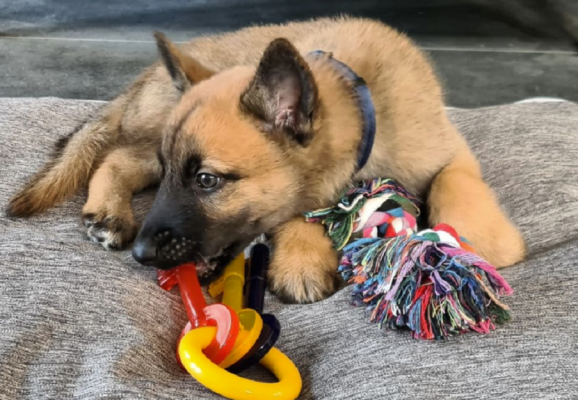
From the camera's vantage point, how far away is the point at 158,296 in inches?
60.7

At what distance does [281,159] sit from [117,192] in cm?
68

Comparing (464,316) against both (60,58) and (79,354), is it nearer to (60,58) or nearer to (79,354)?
(79,354)

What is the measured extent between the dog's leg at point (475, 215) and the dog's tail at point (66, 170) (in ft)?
3.90

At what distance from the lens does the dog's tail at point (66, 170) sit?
1.87 m

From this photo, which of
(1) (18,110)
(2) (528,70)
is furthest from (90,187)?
(2) (528,70)

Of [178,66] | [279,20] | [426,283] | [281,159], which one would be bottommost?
[279,20]

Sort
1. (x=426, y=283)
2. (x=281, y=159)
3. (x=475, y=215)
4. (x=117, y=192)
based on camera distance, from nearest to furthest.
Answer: (x=426, y=283) → (x=281, y=159) → (x=475, y=215) → (x=117, y=192)

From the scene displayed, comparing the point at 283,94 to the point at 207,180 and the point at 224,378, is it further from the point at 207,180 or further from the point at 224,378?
the point at 224,378

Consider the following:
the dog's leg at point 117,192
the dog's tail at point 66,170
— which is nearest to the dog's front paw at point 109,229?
the dog's leg at point 117,192

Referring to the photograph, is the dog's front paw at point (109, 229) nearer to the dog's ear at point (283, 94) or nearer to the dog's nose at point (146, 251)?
the dog's nose at point (146, 251)

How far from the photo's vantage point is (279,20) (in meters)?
4.64

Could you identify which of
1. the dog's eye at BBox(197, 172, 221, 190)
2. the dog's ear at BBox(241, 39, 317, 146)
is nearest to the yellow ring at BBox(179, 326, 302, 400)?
the dog's eye at BBox(197, 172, 221, 190)

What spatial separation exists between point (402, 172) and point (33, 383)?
1.20 m

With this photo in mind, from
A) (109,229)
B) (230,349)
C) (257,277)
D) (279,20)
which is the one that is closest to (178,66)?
(109,229)
